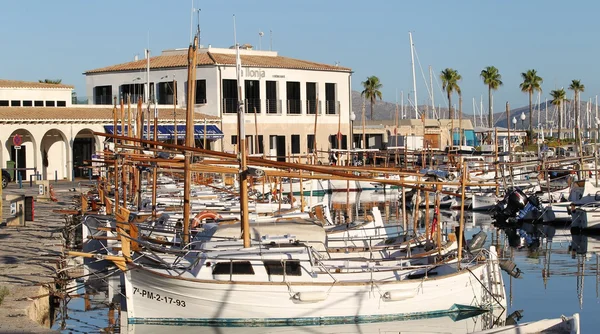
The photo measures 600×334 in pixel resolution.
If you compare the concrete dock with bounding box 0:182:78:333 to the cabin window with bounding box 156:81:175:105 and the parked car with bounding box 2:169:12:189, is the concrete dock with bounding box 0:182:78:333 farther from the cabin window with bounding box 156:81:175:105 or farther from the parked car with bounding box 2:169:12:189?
the cabin window with bounding box 156:81:175:105

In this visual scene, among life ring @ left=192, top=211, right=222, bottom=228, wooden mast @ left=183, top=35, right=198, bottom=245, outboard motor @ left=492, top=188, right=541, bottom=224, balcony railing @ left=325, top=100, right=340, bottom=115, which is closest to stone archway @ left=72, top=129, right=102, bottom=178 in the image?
balcony railing @ left=325, top=100, right=340, bottom=115

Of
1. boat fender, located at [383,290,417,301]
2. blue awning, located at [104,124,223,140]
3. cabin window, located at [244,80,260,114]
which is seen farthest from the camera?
cabin window, located at [244,80,260,114]

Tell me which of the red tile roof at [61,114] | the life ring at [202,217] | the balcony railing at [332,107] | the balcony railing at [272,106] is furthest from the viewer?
the balcony railing at [332,107]

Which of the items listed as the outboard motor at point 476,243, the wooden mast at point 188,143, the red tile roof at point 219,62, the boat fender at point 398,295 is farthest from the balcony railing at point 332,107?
the boat fender at point 398,295

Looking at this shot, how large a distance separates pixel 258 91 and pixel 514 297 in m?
49.5

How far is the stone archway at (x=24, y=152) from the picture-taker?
65812 mm

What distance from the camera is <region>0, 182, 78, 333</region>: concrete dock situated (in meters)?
20.1

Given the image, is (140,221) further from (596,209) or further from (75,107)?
(75,107)

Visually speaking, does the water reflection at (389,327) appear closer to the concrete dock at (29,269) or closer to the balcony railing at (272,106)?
the concrete dock at (29,269)

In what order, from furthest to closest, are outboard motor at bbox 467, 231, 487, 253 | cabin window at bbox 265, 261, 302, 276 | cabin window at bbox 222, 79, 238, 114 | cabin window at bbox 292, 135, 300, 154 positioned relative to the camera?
cabin window at bbox 292, 135, 300, 154 → cabin window at bbox 222, 79, 238, 114 → outboard motor at bbox 467, 231, 487, 253 → cabin window at bbox 265, 261, 302, 276

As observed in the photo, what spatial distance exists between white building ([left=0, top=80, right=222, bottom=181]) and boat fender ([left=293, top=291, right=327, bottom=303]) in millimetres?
43861

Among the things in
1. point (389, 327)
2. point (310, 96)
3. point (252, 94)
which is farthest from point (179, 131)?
point (389, 327)

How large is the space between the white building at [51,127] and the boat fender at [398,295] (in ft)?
145

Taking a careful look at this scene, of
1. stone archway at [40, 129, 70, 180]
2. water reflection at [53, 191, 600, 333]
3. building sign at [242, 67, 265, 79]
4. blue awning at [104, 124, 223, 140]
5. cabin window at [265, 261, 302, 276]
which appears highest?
building sign at [242, 67, 265, 79]
